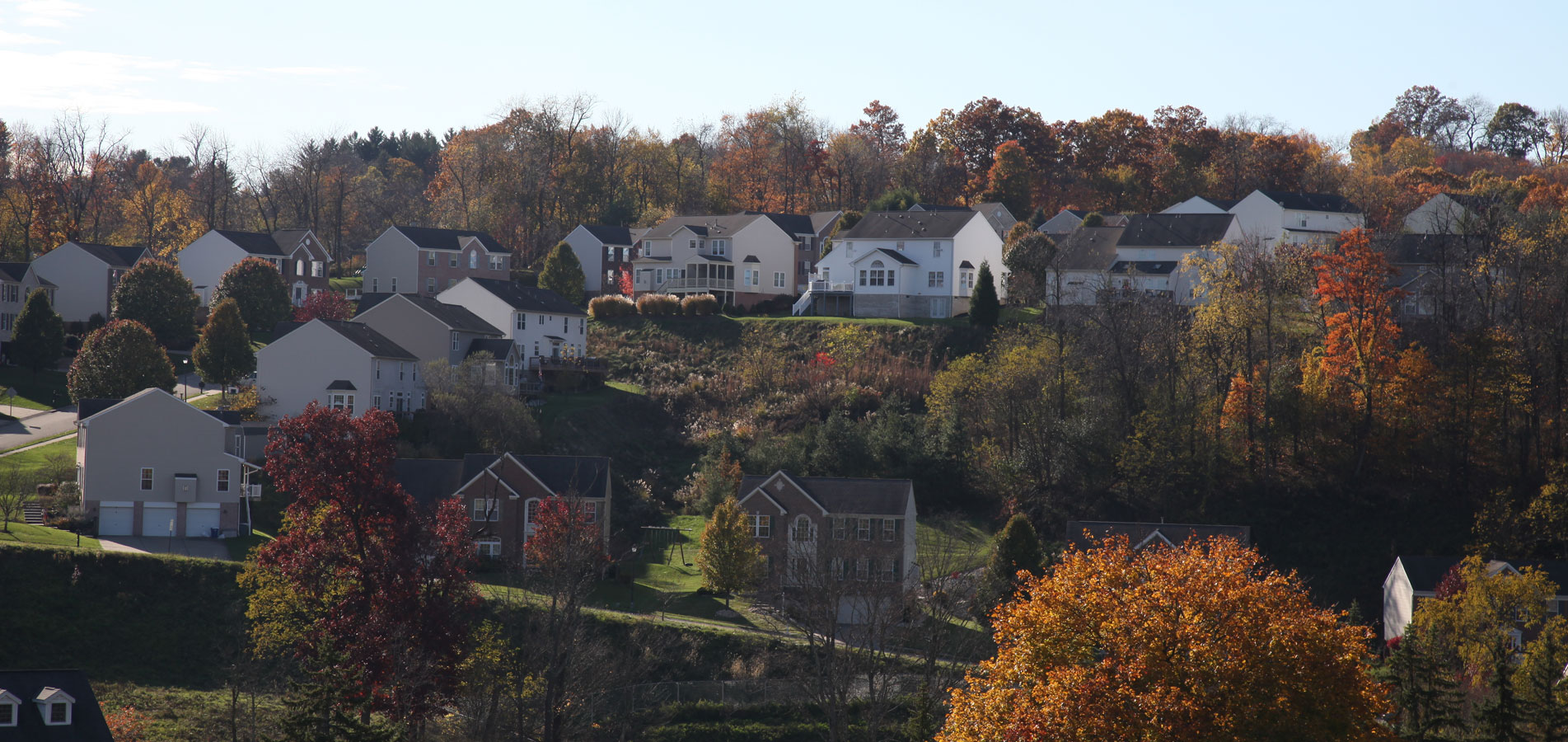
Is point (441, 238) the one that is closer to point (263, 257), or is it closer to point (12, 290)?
point (263, 257)

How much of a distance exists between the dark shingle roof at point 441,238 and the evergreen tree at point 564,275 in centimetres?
786

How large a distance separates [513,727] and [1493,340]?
41.1 metres

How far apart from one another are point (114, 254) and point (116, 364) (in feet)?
77.0

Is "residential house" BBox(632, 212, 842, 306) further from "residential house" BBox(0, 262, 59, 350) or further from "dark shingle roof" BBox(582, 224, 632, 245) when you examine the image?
"residential house" BBox(0, 262, 59, 350)

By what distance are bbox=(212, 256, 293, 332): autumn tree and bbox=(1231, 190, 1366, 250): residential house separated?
56.9 meters

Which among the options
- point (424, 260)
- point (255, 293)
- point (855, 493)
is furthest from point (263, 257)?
point (855, 493)

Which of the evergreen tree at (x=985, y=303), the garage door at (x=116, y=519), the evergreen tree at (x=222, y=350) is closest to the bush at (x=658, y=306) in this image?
the evergreen tree at (x=985, y=303)

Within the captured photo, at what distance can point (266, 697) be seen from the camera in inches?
1606

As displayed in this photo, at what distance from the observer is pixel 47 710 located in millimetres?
32844

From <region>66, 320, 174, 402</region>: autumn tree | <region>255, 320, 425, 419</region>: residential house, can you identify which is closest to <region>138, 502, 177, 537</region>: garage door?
<region>255, 320, 425, 419</region>: residential house

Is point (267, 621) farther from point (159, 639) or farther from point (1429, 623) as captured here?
point (1429, 623)

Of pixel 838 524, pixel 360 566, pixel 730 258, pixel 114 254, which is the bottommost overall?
pixel 838 524

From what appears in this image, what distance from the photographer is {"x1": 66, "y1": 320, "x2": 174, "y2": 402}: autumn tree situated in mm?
62500

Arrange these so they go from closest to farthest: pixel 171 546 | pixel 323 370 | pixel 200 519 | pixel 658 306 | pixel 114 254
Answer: pixel 171 546 → pixel 200 519 → pixel 323 370 → pixel 658 306 → pixel 114 254
